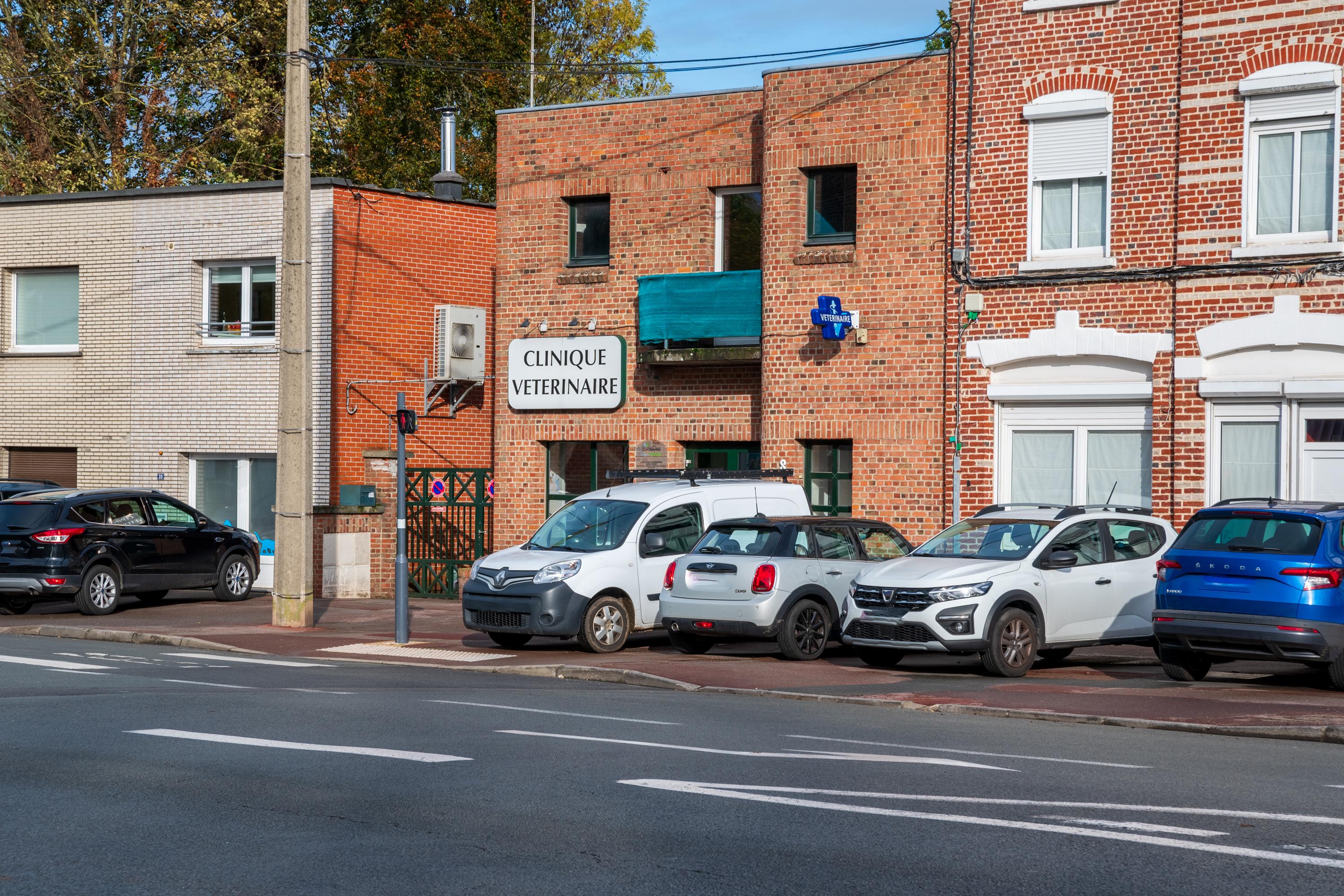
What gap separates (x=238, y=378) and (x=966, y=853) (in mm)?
21474

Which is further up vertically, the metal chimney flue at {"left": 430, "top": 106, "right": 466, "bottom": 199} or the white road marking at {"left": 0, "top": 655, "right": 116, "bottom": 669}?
the metal chimney flue at {"left": 430, "top": 106, "right": 466, "bottom": 199}

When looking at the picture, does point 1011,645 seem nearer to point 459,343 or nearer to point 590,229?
point 590,229

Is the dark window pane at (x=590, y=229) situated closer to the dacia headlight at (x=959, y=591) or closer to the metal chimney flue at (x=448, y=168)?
the metal chimney flue at (x=448, y=168)

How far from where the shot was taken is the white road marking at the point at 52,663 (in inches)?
582

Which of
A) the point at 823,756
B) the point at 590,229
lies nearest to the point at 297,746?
the point at 823,756

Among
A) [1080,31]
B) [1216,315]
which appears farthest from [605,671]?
[1080,31]

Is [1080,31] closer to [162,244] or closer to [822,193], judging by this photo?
[822,193]

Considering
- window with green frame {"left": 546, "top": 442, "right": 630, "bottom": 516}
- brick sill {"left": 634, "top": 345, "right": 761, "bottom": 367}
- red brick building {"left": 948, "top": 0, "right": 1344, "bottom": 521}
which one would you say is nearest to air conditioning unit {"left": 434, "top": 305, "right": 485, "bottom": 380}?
window with green frame {"left": 546, "top": 442, "right": 630, "bottom": 516}

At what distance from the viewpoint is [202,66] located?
1489 inches

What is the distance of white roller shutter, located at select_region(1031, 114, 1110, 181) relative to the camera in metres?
19.9

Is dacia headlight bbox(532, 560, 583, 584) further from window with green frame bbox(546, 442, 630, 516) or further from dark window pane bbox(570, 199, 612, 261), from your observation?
dark window pane bbox(570, 199, 612, 261)

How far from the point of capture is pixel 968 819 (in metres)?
7.32

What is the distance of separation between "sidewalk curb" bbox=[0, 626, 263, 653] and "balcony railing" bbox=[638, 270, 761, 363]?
7850 mm

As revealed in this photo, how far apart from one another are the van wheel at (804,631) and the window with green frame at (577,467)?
316 inches
